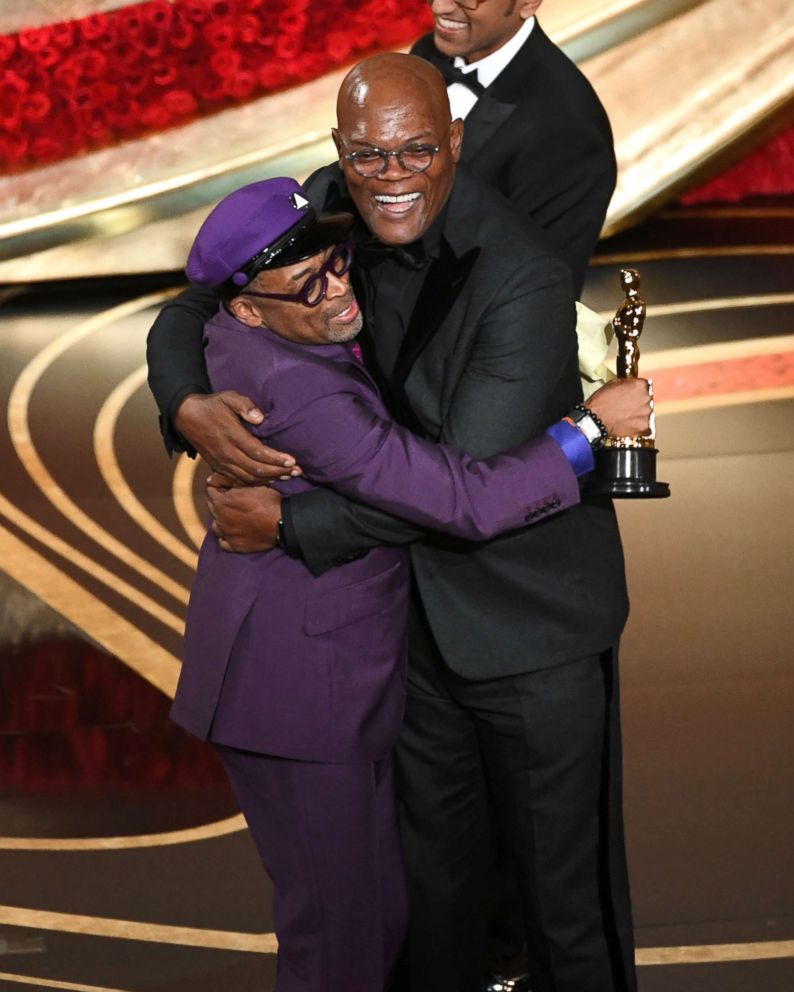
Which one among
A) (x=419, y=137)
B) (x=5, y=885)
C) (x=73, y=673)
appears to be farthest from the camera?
(x=73, y=673)

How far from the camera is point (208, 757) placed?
11.4ft

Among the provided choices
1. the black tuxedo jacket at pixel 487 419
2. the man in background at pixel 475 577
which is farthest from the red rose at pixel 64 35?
the black tuxedo jacket at pixel 487 419

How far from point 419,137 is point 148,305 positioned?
4.86 metres

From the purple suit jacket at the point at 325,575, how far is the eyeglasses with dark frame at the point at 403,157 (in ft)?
0.81

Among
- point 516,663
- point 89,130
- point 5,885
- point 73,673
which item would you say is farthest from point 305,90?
point 516,663

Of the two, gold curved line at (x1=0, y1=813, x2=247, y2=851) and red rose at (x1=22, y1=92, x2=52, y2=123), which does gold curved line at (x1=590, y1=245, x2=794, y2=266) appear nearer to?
red rose at (x1=22, y1=92, x2=52, y2=123)

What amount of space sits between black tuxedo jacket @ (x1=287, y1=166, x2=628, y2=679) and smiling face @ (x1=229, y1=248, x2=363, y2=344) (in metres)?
0.11

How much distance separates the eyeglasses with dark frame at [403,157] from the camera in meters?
2.06

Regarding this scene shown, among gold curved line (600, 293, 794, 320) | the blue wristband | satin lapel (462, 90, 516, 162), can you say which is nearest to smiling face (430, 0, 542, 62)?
satin lapel (462, 90, 516, 162)

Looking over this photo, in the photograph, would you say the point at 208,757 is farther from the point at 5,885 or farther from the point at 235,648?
the point at 235,648

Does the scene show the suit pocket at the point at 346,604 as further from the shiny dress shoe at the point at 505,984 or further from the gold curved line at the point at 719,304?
the gold curved line at the point at 719,304

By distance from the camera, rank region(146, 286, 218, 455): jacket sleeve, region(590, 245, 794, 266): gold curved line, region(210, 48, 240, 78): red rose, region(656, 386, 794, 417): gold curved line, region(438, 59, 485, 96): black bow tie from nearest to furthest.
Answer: region(146, 286, 218, 455): jacket sleeve < region(438, 59, 485, 96): black bow tie < region(656, 386, 794, 417): gold curved line < region(590, 245, 794, 266): gold curved line < region(210, 48, 240, 78): red rose

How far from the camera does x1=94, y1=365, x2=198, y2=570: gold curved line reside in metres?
4.54

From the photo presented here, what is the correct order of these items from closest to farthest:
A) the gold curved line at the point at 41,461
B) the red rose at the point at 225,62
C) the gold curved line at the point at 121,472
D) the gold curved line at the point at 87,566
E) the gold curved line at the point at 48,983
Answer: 1. the gold curved line at the point at 48,983
2. the gold curved line at the point at 87,566
3. the gold curved line at the point at 41,461
4. the gold curved line at the point at 121,472
5. the red rose at the point at 225,62
